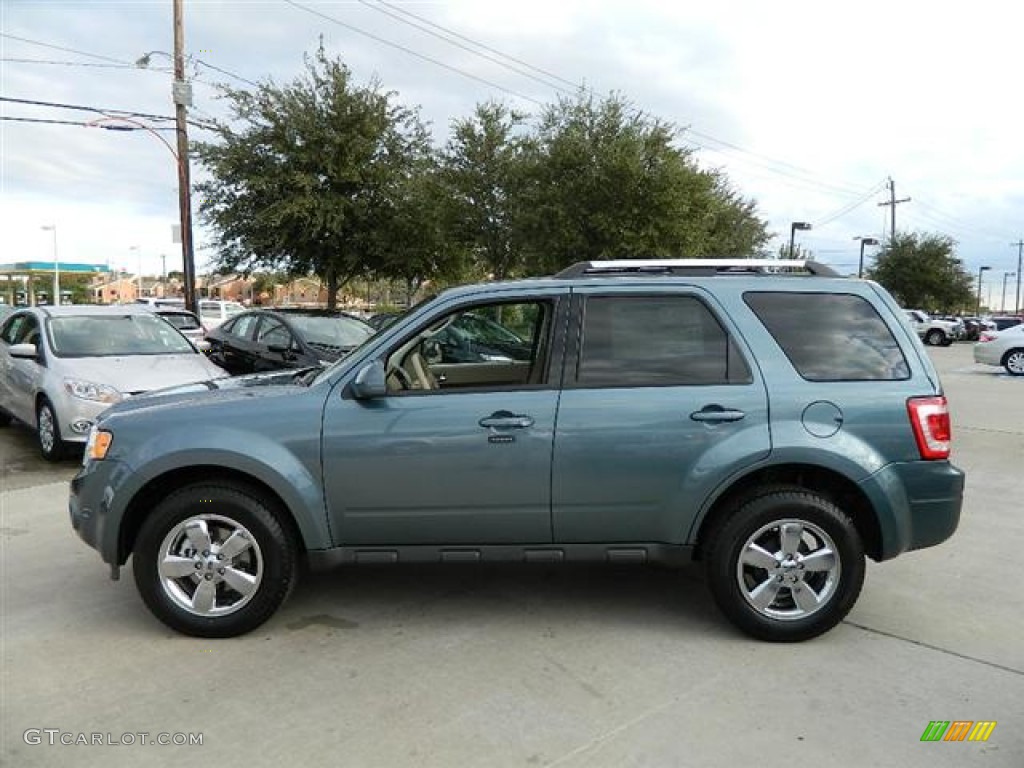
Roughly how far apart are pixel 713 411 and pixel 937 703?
1494mm

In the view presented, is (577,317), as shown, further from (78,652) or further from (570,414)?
(78,652)

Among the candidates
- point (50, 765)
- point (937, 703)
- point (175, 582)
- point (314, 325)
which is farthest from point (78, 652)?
point (314, 325)

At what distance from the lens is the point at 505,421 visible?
139 inches

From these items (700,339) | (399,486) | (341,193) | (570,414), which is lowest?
(399,486)

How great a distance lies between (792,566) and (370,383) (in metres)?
2.17

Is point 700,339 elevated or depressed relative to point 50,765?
elevated

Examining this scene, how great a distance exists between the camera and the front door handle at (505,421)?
3.53 meters

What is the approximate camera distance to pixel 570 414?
3.55 m

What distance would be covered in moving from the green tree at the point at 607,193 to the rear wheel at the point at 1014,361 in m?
8.08

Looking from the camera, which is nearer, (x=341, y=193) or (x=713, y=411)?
(x=713, y=411)

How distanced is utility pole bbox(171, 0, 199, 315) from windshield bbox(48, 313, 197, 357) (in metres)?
9.03

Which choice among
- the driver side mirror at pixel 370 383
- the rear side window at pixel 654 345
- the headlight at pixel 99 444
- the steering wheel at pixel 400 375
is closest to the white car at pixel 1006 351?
the rear side window at pixel 654 345

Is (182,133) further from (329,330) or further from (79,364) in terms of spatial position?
(79,364)

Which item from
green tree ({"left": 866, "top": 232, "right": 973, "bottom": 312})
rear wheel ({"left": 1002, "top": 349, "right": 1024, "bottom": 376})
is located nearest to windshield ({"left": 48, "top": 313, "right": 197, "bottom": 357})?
rear wheel ({"left": 1002, "top": 349, "right": 1024, "bottom": 376})
